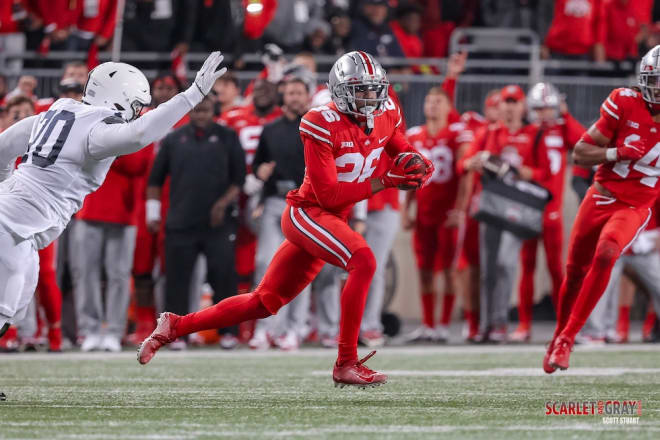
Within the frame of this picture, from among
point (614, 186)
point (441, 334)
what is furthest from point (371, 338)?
point (614, 186)

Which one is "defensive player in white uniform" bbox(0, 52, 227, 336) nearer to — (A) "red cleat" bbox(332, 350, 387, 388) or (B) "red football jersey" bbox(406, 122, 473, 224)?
(A) "red cleat" bbox(332, 350, 387, 388)

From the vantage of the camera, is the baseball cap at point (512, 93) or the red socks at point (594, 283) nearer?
the red socks at point (594, 283)

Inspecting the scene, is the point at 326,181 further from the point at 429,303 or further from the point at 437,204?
the point at 429,303

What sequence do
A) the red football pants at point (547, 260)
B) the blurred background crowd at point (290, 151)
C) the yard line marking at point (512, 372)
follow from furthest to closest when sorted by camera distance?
the red football pants at point (547, 260)
the blurred background crowd at point (290, 151)
the yard line marking at point (512, 372)

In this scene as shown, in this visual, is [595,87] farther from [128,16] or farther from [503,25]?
[128,16]

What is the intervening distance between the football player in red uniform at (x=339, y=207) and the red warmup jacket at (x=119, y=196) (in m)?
3.51

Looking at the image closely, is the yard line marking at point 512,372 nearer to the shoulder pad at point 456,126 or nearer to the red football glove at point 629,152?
the red football glove at point 629,152

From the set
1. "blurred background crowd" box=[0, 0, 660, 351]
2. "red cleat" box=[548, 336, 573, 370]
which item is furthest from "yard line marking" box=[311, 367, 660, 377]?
"blurred background crowd" box=[0, 0, 660, 351]

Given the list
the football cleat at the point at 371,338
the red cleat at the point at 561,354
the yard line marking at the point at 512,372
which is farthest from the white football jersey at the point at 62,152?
the football cleat at the point at 371,338

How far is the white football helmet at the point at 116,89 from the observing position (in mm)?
5953

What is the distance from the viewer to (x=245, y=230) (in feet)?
34.6

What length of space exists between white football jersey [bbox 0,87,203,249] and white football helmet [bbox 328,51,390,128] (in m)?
0.86

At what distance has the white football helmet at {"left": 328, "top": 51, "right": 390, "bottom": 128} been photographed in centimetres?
617

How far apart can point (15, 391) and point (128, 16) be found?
23.2 ft
